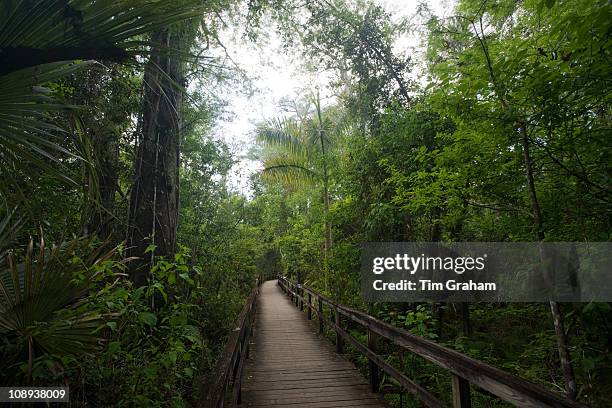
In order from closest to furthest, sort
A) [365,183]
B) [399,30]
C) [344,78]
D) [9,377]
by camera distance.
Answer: [9,377], [365,183], [399,30], [344,78]

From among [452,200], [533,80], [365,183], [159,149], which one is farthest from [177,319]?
[365,183]

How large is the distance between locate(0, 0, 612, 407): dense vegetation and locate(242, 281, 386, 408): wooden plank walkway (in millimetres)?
848

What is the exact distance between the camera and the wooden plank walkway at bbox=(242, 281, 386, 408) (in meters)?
3.74

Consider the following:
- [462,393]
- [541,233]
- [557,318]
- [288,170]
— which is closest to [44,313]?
[462,393]

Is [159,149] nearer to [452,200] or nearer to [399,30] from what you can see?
[452,200]

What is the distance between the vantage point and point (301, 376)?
4613 millimetres

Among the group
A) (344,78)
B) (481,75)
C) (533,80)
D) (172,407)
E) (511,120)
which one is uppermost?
(344,78)

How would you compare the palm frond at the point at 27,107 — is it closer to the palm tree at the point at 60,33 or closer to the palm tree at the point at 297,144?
the palm tree at the point at 60,33

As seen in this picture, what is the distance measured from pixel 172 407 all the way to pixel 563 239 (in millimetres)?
4161

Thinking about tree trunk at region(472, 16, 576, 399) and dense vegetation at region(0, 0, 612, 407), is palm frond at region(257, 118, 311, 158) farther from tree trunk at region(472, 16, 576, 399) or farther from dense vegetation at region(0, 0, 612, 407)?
tree trunk at region(472, 16, 576, 399)

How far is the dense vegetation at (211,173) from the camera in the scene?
1.43m

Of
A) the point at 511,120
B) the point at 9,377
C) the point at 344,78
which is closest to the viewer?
the point at 9,377

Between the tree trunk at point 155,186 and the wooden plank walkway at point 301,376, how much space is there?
2125 millimetres

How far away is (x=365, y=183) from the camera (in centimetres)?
731
